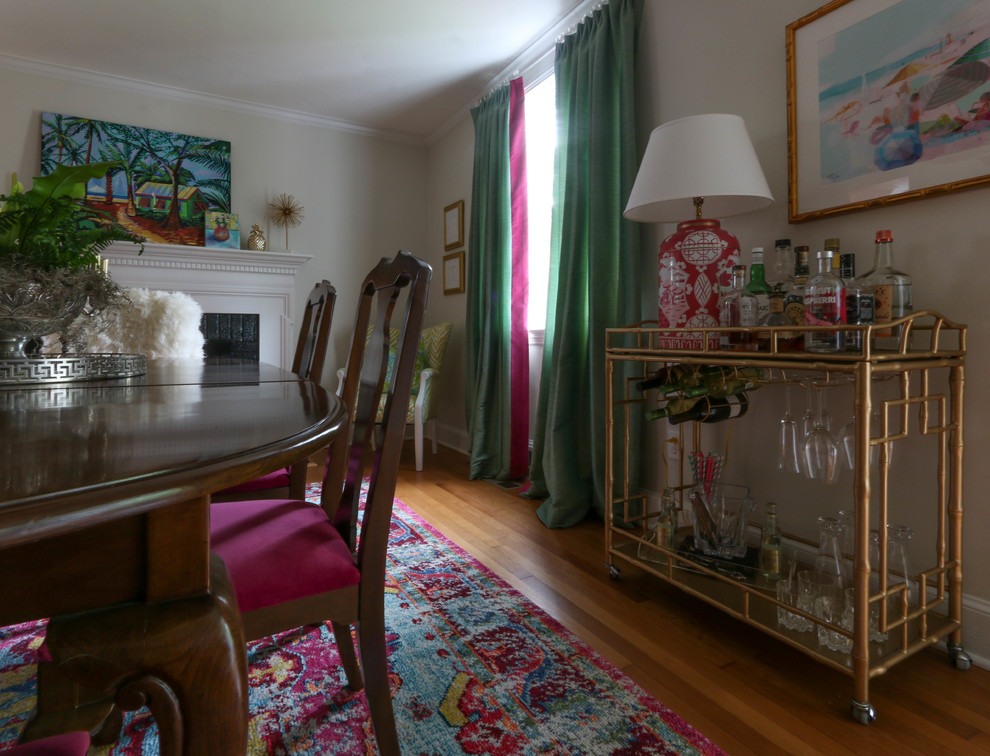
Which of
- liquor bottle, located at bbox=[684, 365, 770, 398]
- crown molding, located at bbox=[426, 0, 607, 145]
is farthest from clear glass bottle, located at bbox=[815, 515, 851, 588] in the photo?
crown molding, located at bbox=[426, 0, 607, 145]

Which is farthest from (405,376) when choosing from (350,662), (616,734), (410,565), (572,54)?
(572,54)

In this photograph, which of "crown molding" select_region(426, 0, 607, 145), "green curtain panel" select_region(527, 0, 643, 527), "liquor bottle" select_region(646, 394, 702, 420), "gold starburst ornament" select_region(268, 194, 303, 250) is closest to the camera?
"liquor bottle" select_region(646, 394, 702, 420)

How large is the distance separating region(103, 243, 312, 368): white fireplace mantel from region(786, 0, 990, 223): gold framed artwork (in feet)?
11.4

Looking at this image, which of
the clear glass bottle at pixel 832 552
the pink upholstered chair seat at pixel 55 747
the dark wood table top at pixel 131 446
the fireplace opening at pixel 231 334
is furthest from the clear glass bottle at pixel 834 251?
the fireplace opening at pixel 231 334

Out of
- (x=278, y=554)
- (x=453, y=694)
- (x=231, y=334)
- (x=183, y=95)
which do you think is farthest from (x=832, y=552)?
(x=183, y=95)

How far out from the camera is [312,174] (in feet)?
14.7

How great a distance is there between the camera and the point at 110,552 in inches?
18.4

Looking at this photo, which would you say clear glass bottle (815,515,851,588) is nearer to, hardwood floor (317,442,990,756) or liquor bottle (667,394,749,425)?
hardwood floor (317,442,990,756)

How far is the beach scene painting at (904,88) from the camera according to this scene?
146cm

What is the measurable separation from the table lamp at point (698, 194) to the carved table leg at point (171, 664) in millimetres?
1542

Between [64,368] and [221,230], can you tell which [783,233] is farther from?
[221,230]

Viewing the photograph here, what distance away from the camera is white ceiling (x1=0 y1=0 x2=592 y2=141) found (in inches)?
117

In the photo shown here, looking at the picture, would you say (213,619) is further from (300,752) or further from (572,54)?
(572,54)

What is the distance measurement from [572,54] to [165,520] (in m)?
3.02
